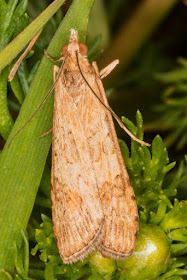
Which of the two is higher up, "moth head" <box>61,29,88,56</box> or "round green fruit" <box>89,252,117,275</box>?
"moth head" <box>61,29,88,56</box>

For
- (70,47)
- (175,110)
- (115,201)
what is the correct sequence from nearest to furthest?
(115,201) < (70,47) < (175,110)

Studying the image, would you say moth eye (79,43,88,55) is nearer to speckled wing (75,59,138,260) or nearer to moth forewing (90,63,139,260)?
speckled wing (75,59,138,260)

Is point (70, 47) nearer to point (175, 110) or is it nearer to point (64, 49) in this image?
point (64, 49)

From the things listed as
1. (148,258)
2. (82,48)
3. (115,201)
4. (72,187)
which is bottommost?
(148,258)

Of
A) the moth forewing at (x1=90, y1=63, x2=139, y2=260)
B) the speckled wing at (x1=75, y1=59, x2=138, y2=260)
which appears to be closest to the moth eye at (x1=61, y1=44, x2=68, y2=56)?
the speckled wing at (x1=75, y1=59, x2=138, y2=260)

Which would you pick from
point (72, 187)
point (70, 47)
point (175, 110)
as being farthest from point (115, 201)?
point (175, 110)

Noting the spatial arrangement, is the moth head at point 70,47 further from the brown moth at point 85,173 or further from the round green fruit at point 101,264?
the round green fruit at point 101,264

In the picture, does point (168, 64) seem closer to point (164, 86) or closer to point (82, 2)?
point (164, 86)

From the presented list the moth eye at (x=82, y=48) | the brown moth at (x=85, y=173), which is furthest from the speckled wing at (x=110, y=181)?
the moth eye at (x=82, y=48)
